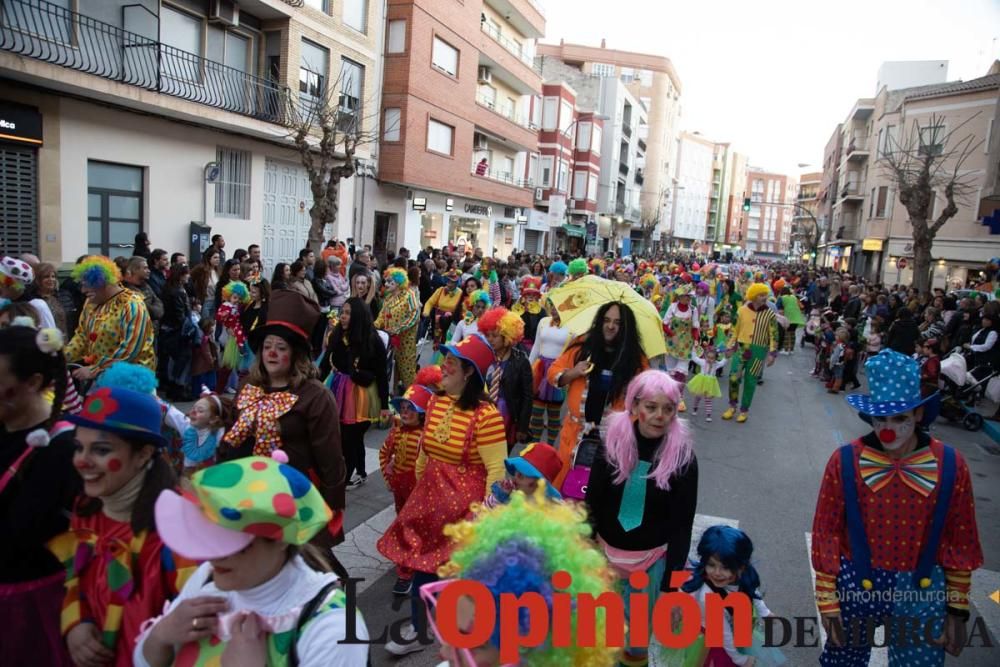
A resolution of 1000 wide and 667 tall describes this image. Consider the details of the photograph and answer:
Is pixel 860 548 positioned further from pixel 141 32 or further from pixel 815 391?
Result: pixel 141 32

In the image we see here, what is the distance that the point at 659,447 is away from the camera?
11.3ft

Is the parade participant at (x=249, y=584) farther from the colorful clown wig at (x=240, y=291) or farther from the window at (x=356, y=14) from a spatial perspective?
the window at (x=356, y=14)

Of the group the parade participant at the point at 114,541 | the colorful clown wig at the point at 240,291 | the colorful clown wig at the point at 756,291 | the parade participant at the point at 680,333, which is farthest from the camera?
the parade participant at the point at 680,333

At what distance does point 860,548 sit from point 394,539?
250 centimetres

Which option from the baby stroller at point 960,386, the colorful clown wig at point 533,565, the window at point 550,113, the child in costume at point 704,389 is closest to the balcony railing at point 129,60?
the child in costume at point 704,389

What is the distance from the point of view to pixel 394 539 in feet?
13.8

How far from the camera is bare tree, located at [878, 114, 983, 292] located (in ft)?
79.4

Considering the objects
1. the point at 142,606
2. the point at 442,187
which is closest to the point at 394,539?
the point at 142,606

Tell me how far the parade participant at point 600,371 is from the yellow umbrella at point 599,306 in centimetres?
11

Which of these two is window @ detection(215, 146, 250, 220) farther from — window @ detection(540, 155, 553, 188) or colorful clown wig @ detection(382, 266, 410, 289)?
window @ detection(540, 155, 553, 188)

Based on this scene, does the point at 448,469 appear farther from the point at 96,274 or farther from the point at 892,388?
the point at 96,274

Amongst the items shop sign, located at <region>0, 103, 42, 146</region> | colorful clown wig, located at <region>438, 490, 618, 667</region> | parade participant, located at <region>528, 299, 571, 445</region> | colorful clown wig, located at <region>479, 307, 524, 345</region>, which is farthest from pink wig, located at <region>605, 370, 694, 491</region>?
shop sign, located at <region>0, 103, 42, 146</region>

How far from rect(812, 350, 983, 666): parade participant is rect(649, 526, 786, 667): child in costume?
30 centimetres

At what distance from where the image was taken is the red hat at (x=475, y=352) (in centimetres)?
417
